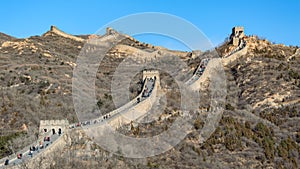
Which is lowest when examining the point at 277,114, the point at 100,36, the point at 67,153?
the point at 67,153

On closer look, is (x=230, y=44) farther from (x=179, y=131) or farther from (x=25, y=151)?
(x=25, y=151)

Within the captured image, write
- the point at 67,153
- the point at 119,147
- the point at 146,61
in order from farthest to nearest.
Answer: the point at 146,61
the point at 119,147
the point at 67,153

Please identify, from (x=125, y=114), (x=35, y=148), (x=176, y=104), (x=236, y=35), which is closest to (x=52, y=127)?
(x=35, y=148)

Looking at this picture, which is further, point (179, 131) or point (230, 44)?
point (230, 44)

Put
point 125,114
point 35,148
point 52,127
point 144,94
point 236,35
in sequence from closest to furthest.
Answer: point 35,148 < point 52,127 < point 125,114 < point 144,94 < point 236,35

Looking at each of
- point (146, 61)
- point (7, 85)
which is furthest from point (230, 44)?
point (7, 85)

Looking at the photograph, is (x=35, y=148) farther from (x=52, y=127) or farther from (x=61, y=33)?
(x=61, y=33)

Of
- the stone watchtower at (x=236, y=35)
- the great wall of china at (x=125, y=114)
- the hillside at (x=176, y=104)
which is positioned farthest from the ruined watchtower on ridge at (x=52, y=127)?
the stone watchtower at (x=236, y=35)
